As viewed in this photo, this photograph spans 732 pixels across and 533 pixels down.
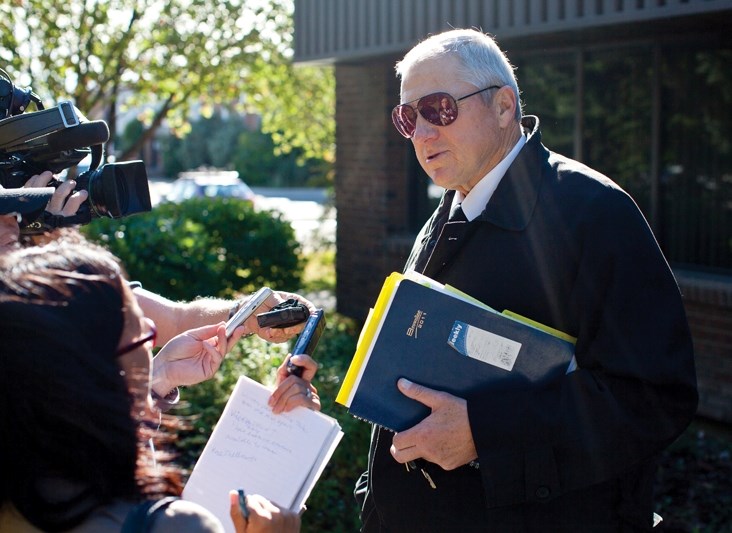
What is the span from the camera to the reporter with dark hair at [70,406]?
156 centimetres

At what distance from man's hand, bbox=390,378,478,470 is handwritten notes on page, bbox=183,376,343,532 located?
0.19 m

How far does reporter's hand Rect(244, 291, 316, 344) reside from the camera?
99.1 inches

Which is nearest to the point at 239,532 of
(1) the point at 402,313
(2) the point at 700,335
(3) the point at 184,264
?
(1) the point at 402,313

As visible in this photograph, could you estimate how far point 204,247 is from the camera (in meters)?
8.85

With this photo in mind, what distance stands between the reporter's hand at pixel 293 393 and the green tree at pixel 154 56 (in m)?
8.65

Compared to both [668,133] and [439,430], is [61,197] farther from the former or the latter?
[668,133]

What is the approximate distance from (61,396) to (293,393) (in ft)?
2.28

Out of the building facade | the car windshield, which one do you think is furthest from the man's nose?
the car windshield

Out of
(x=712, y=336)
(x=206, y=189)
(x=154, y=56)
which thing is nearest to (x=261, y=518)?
(x=712, y=336)

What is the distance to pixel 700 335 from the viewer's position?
637 cm

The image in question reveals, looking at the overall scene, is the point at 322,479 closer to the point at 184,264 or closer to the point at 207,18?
the point at 184,264

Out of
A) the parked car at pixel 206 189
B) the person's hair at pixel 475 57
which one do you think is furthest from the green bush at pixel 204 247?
the parked car at pixel 206 189

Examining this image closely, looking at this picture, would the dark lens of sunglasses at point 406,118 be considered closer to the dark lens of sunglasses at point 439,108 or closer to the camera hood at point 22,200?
the dark lens of sunglasses at point 439,108

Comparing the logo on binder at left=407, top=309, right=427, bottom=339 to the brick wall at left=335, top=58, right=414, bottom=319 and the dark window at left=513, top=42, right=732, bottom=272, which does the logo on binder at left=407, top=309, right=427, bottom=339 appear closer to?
the dark window at left=513, top=42, right=732, bottom=272
